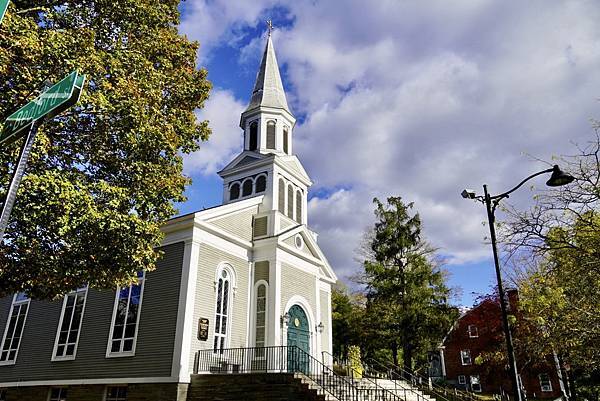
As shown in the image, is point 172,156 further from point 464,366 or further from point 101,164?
point 464,366

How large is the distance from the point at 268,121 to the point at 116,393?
14975mm

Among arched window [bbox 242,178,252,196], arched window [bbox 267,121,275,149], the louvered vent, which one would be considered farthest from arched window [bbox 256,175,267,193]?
arched window [bbox 267,121,275,149]

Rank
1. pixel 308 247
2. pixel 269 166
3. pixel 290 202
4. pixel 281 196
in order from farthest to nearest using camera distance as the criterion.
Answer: pixel 290 202 < pixel 281 196 < pixel 269 166 < pixel 308 247

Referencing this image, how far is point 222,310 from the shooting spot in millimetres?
16766

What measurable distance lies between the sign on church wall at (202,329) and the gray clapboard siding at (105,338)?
0.90 m

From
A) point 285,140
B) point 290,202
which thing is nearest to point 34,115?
point 290,202

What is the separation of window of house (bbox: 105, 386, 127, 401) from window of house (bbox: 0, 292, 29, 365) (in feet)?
21.5

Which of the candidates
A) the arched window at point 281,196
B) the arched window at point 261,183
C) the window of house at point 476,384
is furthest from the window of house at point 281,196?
the window of house at point 476,384

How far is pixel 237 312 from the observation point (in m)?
17.3

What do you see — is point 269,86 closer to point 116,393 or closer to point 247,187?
point 247,187

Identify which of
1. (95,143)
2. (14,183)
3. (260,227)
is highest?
(260,227)

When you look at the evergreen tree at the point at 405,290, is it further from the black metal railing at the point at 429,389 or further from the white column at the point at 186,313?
the white column at the point at 186,313

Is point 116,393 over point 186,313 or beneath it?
beneath

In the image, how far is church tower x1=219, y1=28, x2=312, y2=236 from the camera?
21.1 meters
